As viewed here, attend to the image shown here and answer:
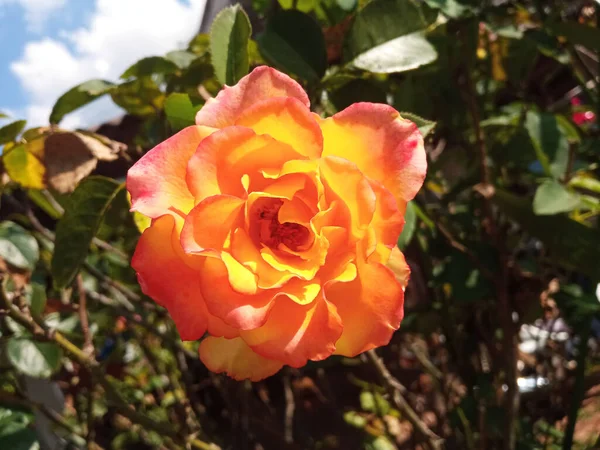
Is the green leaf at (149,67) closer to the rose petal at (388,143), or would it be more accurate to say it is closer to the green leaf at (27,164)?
the green leaf at (27,164)

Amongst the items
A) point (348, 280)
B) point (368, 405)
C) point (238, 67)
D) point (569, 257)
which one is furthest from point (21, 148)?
point (368, 405)

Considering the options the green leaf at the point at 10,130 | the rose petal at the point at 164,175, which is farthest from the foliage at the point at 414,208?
the rose petal at the point at 164,175

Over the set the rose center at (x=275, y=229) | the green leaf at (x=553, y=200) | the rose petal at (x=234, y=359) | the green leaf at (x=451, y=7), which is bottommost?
the green leaf at (x=553, y=200)

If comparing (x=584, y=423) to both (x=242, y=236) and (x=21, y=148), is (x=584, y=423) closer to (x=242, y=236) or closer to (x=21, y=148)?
(x=242, y=236)

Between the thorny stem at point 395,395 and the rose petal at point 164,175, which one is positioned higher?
the rose petal at point 164,175

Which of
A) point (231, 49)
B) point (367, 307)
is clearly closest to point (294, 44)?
point (231, 49)

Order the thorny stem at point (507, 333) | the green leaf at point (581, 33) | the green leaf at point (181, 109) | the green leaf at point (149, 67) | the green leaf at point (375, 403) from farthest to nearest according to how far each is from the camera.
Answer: the green leaf at point (375, 403)
the thorny stem at point (507, 333)
the green leaf at point (581, 33)
the green leaf at point (149, 67)
the green leaf at point (181, 109)

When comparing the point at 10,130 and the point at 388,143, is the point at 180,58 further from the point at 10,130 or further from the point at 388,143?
the point at 388,143
